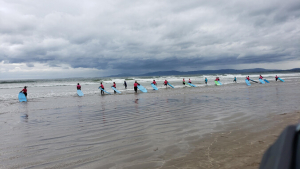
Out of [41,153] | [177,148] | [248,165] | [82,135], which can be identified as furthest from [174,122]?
[41,153]

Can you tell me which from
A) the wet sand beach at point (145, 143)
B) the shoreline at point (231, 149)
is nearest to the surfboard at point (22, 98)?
the wet sand beach at point (145, 143)

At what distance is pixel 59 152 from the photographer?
527 cm

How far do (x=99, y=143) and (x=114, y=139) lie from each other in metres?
0.50

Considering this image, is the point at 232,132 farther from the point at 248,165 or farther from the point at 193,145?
the point at 248,165

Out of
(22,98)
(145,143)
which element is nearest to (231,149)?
(145,143)

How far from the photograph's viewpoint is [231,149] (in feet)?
16.0

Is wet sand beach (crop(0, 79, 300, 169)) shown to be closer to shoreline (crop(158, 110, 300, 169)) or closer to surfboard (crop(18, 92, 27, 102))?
shoreline (crop(158, 110, 300, 169))

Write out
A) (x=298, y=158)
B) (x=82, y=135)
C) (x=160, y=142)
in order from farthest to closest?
1. (x=82, y=135)
2. (x=160, y=142)
3. (x=298, y=158)

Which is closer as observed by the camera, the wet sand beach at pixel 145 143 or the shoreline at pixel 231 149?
the shoreline at pixel 231 149

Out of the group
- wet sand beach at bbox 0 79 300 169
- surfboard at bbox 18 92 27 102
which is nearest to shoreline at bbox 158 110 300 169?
wet sand beach at bbox 0 79 300 169

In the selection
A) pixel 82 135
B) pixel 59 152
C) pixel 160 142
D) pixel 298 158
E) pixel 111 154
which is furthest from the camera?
pixel 82 135

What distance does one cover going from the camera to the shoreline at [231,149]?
4.11 m

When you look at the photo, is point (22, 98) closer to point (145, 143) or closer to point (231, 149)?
point (145, 143)

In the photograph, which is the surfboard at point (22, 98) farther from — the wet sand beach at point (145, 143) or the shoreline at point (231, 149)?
the shoreline at point (231, 149)
